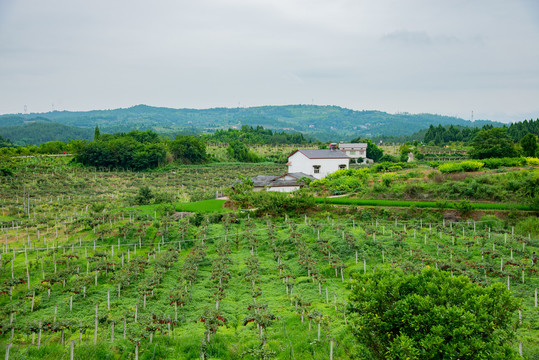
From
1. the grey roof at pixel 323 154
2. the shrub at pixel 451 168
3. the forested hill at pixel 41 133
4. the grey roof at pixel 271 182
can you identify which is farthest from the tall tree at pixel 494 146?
the forested hill at pixel 41 133

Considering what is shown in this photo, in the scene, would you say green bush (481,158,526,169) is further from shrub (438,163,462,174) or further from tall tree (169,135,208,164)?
tall tree (169,135,208,164)

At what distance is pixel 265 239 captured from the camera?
2267 cm

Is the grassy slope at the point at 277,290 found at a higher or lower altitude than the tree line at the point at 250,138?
lower

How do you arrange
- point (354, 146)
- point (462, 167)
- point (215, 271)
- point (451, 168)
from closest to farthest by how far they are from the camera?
point (215, 271) < point (451, 168) < point (462, 167) < point (354, 146)

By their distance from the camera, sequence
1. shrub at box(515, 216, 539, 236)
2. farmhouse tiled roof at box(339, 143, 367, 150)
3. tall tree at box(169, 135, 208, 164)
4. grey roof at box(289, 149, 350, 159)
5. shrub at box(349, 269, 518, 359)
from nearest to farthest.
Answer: shrub at box(349, 269, 518, 359)
shrub at box(515, 216, 539, 236)
grey roof at box(289, 149, 350, 159)
tall tree at box(169, 135, 208, 164)
farmhouse tiled roof at box(339, 143, 367, 150)

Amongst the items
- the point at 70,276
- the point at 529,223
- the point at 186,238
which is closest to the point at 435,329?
the point at 70,276

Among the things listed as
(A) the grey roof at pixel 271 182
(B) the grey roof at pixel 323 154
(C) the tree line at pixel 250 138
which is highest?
(C) the tree line at pixel 250 138

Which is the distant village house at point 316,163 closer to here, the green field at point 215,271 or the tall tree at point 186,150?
the green field at point 215,271

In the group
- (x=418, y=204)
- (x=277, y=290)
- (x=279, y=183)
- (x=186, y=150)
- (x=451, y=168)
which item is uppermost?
(x=186, y=150)

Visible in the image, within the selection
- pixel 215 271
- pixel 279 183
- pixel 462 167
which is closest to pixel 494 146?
pixel 462 167

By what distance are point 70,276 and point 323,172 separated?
3298cm

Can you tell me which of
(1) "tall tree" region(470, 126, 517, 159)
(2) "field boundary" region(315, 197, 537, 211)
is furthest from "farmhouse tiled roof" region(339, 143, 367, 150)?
(2) "field boundary" region(315, 197, 537, 211)

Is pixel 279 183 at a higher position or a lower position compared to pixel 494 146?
lower

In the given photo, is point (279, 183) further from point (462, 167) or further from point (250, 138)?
point (250, 138)
